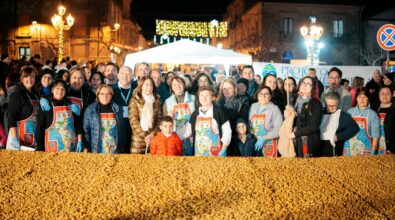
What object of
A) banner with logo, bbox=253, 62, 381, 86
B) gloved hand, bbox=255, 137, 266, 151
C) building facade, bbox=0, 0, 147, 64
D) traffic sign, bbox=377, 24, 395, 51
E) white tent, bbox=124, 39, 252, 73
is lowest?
gloved hand, bbox=255, 137, 266, 151

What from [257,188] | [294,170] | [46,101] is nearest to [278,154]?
[294,170]

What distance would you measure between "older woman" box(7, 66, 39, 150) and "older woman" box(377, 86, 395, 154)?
5.14 metres

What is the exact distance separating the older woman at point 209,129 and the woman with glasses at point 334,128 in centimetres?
134

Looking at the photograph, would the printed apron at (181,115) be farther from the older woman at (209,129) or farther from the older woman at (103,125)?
the older woman at (103,125)

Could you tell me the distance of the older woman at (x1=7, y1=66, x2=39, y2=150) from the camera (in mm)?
Result: 5867

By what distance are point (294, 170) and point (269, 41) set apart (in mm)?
37962

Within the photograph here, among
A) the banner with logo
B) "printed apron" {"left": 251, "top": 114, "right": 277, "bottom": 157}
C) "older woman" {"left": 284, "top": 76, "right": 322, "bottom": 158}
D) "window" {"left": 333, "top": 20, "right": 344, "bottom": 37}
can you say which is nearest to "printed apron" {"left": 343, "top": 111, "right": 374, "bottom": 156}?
"older woman" {"left": 284, "top": 76, "right": 322, "bottom": 158}

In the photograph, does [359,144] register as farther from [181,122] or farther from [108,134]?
[108,134]

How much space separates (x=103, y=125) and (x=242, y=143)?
79.4 inches

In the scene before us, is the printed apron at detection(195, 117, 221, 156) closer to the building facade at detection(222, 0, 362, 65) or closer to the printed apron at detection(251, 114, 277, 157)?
the printed apron at detection(251, 114, 277, 157)

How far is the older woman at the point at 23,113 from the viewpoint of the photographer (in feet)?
19.2

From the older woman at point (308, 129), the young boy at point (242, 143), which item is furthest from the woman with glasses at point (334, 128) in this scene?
the young boy at point (242, 143)

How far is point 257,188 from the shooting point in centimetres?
355

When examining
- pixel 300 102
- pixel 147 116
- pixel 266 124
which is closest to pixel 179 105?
pixel 147 116
